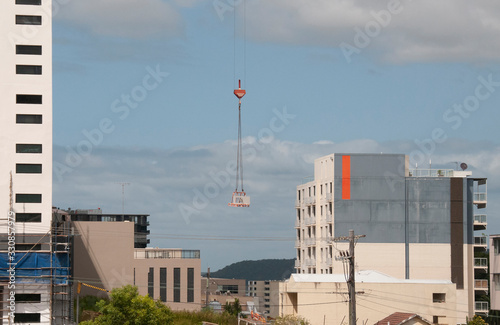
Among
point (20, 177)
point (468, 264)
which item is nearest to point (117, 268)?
point (20, 177)

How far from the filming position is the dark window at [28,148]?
99.9 meters

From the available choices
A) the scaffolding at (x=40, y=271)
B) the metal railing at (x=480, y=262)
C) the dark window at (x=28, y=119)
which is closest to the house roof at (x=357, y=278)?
the scaffolding at (x=40, y=271)

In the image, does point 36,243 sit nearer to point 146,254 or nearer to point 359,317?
point 359,317

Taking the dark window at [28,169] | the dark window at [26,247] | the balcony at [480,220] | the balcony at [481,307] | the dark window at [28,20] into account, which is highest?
the dark window at [28,20]

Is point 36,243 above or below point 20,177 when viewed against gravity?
below

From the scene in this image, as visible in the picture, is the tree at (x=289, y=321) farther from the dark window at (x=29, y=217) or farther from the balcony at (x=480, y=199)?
the balcony at (x=480, y=199)

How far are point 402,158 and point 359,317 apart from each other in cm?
4191

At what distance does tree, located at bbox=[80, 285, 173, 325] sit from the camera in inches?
2842

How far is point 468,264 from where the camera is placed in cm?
14100

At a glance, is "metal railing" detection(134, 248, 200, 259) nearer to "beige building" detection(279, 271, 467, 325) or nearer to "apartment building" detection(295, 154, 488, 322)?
"apartment building" detection(295, 154, 488, 322)

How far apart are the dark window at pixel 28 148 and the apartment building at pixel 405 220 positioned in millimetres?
55145

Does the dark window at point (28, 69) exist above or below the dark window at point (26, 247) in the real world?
above

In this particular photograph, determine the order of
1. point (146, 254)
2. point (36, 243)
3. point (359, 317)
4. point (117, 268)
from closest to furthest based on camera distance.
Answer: point (36, 243) → point (359, 317) → point (117, 268) → point (146, 254)

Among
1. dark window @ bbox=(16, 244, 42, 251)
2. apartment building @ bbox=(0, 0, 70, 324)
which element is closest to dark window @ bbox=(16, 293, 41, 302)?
apartment building @ bbox=(0, 0, 70, 324)
